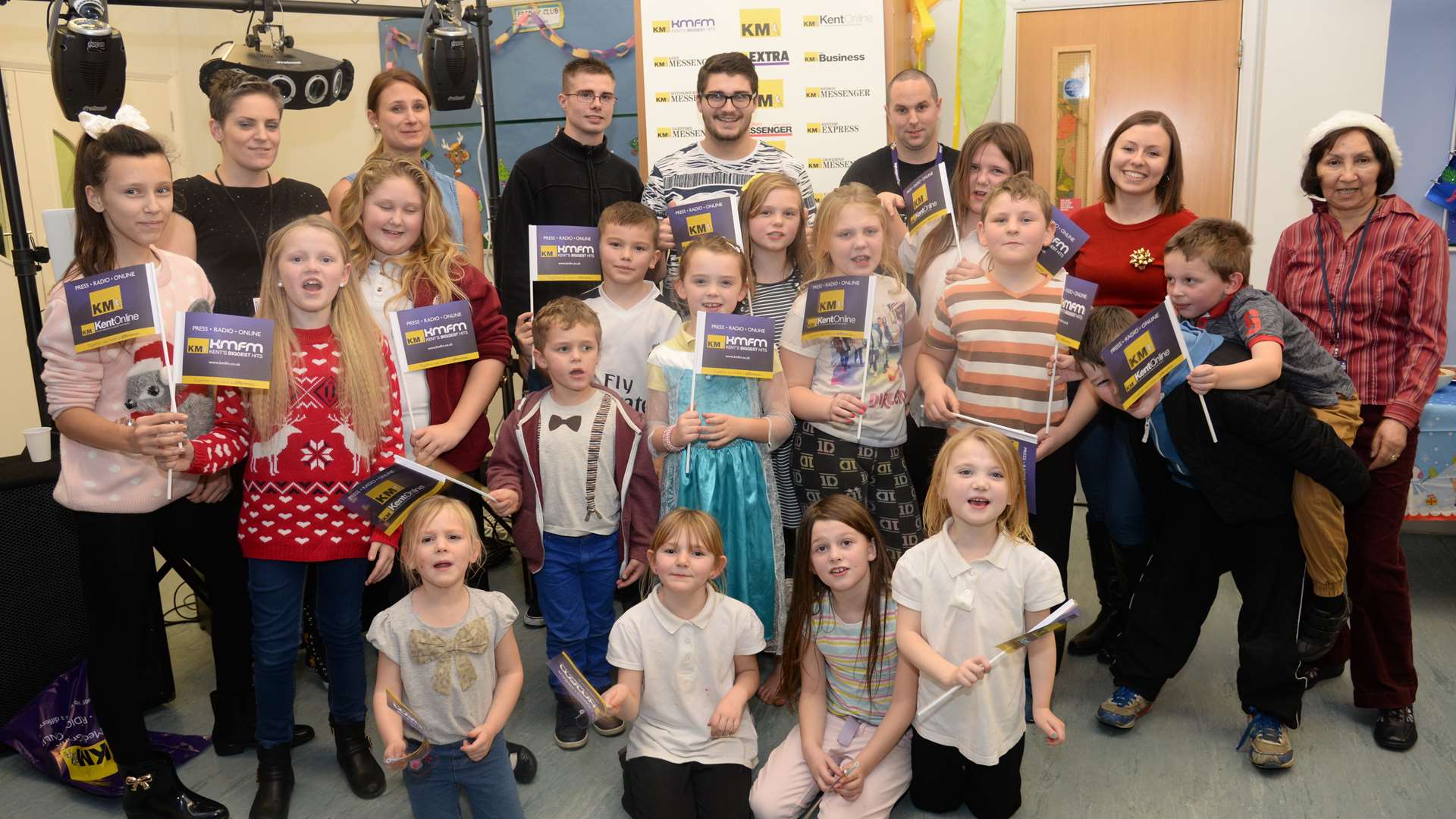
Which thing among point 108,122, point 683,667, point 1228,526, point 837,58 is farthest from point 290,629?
point 837,58

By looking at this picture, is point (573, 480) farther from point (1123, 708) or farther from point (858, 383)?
point (1123, 708)

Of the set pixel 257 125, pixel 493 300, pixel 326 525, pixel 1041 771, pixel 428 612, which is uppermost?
pixel 257 125

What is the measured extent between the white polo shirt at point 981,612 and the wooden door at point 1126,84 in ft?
11.8

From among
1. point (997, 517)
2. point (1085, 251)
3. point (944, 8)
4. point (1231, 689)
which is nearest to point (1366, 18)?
point (944, 8)

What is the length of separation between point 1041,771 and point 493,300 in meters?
1.80

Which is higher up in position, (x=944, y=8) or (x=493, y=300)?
(x=944, y=8)

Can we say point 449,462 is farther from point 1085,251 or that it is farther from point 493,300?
point 1085,251

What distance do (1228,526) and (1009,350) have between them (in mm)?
706

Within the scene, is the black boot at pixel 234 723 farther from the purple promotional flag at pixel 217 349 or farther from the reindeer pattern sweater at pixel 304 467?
the purple promotional flag at pixel 217 349

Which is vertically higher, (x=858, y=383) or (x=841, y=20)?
(x=841, y=20)

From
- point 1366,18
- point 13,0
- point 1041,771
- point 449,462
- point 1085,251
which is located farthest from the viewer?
point 13,0

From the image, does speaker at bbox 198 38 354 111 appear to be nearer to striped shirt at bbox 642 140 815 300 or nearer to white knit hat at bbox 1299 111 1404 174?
striped shirt at bbox 642 140 815 300

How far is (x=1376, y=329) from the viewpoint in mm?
2531

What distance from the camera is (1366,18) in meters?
4.82
